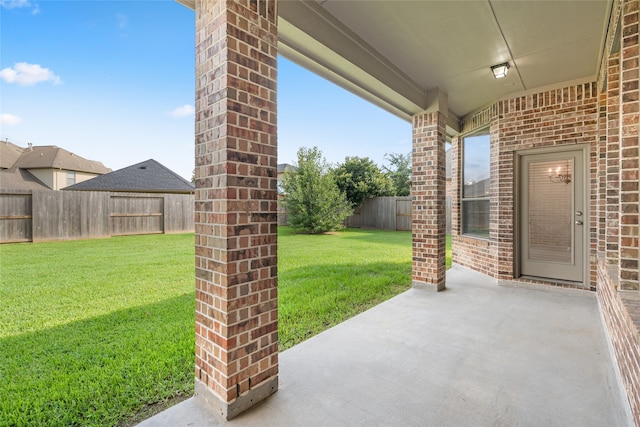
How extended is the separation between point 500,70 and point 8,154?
23211 mm

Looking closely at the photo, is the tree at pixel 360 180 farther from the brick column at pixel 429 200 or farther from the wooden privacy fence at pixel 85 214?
the brick column at pixel 429 200

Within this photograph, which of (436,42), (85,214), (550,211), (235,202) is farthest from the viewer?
(85,214)

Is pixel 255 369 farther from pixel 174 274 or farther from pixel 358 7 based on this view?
pixel 174 274

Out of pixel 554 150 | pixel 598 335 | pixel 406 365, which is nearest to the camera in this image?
pixel 406 365

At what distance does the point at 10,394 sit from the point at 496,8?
4.48 m

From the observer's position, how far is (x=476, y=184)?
5793mm

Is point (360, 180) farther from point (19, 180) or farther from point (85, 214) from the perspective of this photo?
point (19, 180)

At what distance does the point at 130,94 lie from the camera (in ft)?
27.9

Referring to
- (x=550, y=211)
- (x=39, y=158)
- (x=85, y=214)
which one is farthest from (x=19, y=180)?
(x=550, y=211)

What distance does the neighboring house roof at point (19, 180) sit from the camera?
15.2 m

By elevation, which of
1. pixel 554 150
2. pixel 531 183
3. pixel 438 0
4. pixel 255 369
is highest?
pixel 438 0

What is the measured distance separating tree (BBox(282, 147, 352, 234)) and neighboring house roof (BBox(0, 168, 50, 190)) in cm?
1244

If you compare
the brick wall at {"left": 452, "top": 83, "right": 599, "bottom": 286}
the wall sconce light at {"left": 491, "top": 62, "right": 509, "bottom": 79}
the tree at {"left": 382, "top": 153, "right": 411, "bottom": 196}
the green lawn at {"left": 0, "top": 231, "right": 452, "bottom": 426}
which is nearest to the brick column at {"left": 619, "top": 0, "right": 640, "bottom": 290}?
the wall sconce light at {"left": 491, "top": 62, "right": 509, "bottom": 79}

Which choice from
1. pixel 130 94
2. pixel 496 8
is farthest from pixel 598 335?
pixel 130 94
